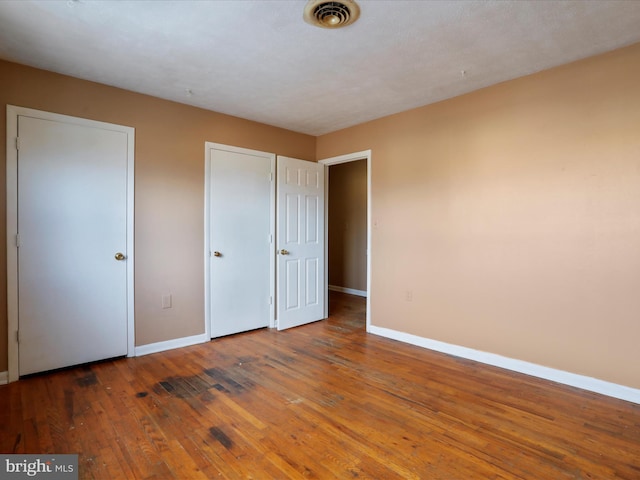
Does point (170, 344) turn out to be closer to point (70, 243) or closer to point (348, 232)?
point (70, 243)

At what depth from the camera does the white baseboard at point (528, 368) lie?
247 centimetres

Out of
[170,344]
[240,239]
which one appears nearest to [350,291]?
[240,239]

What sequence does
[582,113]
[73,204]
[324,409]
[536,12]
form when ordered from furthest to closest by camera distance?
[73,204] < [582,113] < [324,409] < [536,12]

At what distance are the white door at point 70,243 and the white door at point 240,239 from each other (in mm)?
889

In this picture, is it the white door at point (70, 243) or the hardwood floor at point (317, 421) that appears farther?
the white door at point (70, 243)

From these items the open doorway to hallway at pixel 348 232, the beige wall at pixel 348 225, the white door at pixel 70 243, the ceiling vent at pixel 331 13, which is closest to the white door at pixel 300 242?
the open doorway to hallway at pixel 348 232

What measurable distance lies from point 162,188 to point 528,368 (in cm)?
372

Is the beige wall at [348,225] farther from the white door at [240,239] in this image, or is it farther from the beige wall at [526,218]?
the white door at [240,239]

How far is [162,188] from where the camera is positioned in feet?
11.1

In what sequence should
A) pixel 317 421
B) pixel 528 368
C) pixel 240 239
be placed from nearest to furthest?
pixel 317 421 < pixel 528 368 < pixel 240 239

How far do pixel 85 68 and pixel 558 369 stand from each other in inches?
177

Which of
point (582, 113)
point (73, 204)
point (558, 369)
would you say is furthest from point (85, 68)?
point (558, 369)

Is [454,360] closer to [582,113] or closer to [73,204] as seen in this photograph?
[582,113]

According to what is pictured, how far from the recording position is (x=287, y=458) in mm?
1812
